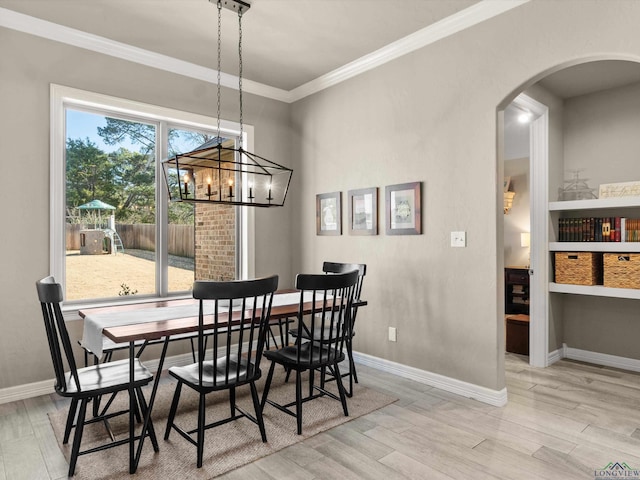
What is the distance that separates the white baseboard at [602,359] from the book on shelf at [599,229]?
112 cm

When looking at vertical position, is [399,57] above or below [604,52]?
above

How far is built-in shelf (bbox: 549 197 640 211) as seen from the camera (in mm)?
3296

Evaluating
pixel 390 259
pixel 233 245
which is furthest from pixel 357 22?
pixel 233 245

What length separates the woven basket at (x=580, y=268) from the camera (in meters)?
3.61

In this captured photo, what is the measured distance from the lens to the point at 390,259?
3.66 meters

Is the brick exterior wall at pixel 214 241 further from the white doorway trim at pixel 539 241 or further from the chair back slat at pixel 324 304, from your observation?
the white doorway trim at pixel 539 241

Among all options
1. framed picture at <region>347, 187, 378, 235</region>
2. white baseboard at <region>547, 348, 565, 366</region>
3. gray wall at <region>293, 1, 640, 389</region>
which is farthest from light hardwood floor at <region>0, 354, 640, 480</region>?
framed picture at <region>347, 187, 378, 235</region>

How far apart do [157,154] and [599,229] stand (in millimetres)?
4028

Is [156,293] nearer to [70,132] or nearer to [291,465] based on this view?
[70,132]

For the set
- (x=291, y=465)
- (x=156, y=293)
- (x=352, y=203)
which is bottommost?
(x=291, y=465)

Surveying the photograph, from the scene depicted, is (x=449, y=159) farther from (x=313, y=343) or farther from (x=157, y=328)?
(x=157, y=328)

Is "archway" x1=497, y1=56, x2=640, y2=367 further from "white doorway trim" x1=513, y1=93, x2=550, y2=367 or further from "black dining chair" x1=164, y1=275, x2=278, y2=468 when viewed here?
"black dining chair" x1=164, y1=275, x2=278, y2=468

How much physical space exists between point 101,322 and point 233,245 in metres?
2.11

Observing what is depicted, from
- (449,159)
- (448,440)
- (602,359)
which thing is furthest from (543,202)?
(448,440)
